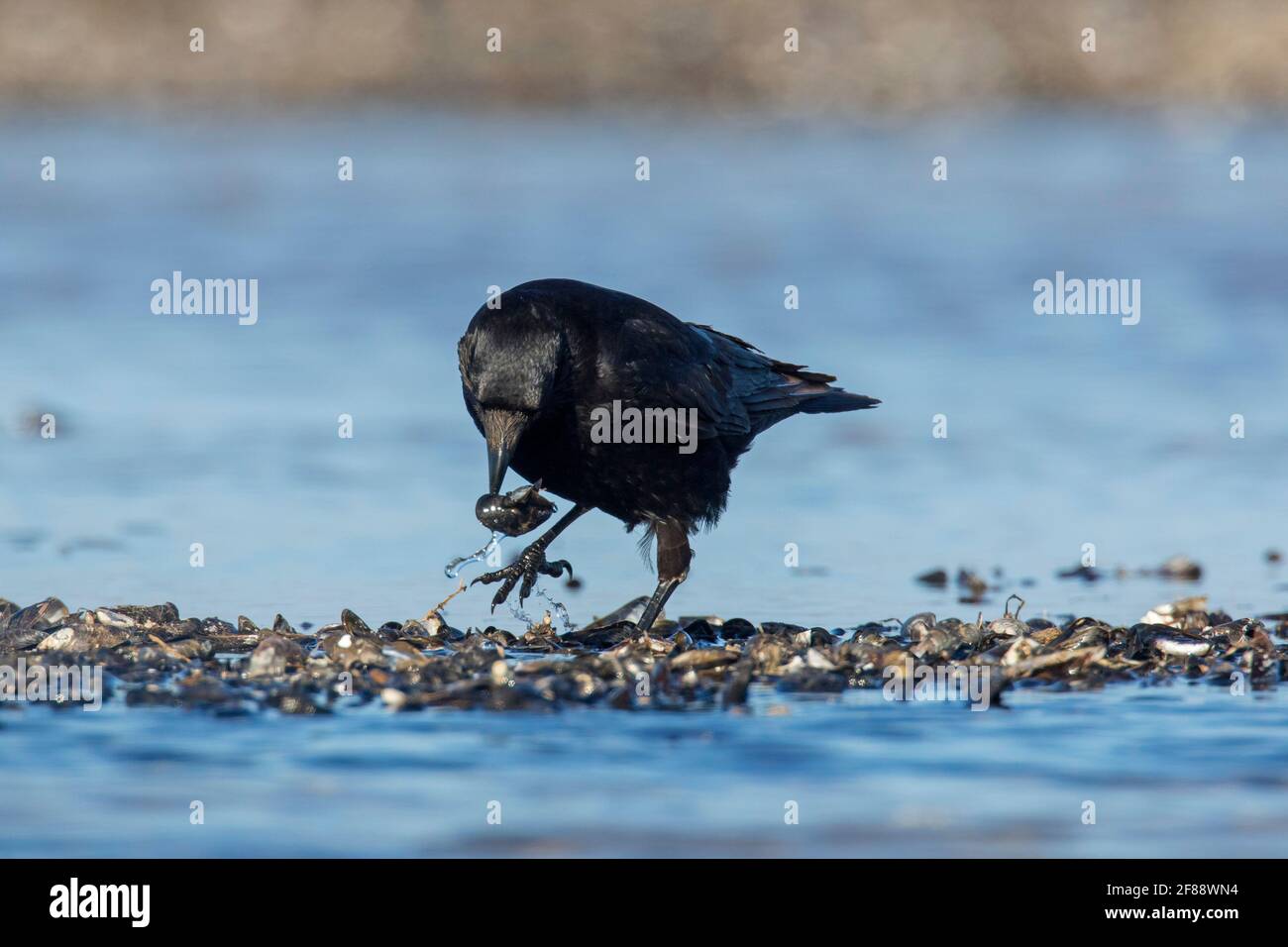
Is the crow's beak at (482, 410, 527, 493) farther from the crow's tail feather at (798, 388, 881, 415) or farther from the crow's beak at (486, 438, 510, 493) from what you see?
the crow's tail feather at (798, 388, 881, 415)

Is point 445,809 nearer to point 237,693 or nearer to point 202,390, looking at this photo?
point 237,693

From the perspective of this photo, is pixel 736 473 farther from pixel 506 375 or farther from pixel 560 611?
pixel 506 375

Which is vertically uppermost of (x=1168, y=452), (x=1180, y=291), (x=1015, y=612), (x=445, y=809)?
(x=1180, y=291)

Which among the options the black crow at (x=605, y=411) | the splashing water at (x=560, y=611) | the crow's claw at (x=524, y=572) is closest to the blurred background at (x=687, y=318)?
the splashing water at (x=560, y=611)

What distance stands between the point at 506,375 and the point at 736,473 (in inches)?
194

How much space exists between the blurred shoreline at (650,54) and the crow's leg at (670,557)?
83.5 ft

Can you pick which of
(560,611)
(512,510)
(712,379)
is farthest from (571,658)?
(712,379)

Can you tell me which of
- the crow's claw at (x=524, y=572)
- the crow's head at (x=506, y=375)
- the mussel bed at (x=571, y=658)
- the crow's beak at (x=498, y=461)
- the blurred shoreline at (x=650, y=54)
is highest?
the blurred shoreline at (x=650, y=54)

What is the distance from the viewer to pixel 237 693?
7.28m

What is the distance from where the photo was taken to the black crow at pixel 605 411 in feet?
27.0

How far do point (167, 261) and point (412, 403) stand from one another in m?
7.46

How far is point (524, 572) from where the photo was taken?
9234mm

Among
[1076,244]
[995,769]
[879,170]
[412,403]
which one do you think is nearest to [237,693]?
[995,769]

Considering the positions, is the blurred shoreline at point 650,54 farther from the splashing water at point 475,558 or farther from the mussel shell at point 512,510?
the mussel shell at point 512,510
